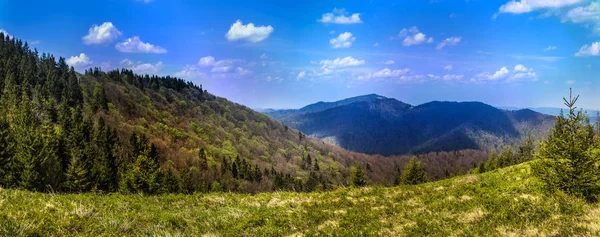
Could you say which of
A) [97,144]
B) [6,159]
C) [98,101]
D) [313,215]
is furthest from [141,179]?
[98,101]

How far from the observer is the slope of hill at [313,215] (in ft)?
29.2

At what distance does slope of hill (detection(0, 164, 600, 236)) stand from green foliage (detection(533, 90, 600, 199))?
92cm

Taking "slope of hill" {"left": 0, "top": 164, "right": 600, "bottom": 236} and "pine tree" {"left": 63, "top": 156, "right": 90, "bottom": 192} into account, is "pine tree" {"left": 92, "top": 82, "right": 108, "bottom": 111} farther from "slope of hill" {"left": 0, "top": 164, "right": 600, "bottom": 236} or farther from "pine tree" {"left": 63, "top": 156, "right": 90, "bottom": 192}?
"slope of hill" {"left": 0, "top": 164, "right": 600, "bottom": 236}

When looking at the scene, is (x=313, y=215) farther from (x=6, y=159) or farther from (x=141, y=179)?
(x=6, y=159)

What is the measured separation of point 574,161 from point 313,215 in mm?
11864

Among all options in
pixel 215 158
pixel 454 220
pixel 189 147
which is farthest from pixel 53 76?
pixel 454 220

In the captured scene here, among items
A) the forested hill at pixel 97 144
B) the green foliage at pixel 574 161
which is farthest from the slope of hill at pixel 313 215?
the forested hill at pixel 97 144

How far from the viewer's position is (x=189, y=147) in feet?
545

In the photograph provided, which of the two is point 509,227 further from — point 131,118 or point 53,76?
Answer: point 131,118

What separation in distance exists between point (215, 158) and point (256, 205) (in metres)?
165

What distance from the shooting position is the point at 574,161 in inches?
520

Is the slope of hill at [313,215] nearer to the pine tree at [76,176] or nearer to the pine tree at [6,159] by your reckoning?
the pine tree at [6,159]

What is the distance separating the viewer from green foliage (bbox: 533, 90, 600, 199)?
1257 centimetres

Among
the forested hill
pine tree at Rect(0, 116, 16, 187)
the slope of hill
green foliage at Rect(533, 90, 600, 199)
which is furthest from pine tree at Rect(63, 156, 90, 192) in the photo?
green foliage at Rect(533, 90, 600, 199)
